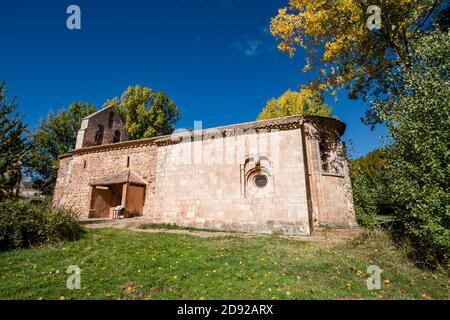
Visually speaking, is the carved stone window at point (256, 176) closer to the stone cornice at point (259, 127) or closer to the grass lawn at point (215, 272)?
the stone cornice at point (259, 127)

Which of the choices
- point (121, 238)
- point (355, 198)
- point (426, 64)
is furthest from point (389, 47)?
point (121, 238)

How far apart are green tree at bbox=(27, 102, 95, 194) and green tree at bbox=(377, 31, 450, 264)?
89.3 feet

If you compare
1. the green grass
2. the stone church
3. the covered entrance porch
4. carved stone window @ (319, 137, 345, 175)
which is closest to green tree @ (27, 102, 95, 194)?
the covered entrance porch

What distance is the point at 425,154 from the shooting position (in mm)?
5000

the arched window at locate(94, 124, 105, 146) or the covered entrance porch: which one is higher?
the arched window at locate(94, 124, 105, 146)

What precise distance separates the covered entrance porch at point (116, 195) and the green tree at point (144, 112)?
9202 millimetres

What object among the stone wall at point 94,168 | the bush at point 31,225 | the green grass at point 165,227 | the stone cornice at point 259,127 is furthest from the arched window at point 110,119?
the bush at point 31,225

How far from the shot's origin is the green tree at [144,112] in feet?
83.0

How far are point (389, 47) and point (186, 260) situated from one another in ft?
40.1

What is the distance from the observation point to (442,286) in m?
4.18

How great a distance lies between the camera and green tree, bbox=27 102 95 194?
2422 cm

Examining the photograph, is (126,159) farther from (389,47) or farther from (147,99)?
(389,47)

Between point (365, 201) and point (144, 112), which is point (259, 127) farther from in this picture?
→ point (144, 112)

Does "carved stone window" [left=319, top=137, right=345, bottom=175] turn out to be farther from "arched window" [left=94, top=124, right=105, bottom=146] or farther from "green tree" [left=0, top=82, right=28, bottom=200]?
"arched window" [left=94, top=124, right=105, bottom=146]
